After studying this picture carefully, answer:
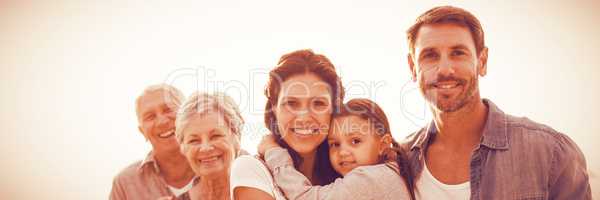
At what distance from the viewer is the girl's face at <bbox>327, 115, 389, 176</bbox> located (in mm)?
3240

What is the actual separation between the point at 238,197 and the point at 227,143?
86cm

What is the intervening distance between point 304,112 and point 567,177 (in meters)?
1.71

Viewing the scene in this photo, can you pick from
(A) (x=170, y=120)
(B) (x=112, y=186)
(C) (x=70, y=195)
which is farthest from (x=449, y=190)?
(C) (x=70, y=195)

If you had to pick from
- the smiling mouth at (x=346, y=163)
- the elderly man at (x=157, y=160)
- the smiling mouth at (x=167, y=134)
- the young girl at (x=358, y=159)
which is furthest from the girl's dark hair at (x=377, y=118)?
the smiling mouth at (x=167, y=134)

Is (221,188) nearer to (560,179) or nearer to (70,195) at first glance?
(560,179)

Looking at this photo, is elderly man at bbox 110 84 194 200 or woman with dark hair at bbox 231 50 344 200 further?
elderly man at bbox 110 84 194 200

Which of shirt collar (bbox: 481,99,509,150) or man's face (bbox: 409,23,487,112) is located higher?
man's face (bbox: 409,23,487,112)

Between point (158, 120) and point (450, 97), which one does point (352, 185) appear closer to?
point (450, 97)

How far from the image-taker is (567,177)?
3131 millimetres

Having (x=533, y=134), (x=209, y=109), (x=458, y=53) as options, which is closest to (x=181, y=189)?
(x=209, y=109)

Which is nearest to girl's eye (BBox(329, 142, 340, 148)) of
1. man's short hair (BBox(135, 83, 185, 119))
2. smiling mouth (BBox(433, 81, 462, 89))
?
smiling mouth (BBox(433, 81, 462, 89))

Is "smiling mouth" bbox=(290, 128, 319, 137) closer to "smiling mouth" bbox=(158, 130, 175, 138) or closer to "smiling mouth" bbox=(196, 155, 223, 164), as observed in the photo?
"smiling mouth" bbox=(196, 155, 223, 164)

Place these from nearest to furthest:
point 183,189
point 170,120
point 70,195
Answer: point 183,189
point 170,120
point 70,195

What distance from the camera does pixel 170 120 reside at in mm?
4824
